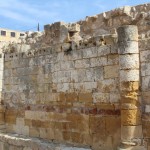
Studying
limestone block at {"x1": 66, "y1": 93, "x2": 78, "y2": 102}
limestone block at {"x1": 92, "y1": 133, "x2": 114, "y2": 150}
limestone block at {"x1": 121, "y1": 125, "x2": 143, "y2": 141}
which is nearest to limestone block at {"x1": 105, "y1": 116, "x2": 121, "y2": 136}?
limestone block at {"x1": 92, "y1": 133, "x2": 114, "y2": 150}

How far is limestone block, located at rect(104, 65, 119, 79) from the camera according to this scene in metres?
7.53

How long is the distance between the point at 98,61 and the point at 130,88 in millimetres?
1301

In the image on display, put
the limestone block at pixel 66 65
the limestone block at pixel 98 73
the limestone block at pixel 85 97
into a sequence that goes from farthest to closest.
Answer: the limestone block at pixel 66 65
the limestone block at pixel 85 97
the limestone block at pixel 98 73

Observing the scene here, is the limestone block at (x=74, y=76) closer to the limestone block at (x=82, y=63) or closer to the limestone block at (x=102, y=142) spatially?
the limestone block at (x=82, y=63)

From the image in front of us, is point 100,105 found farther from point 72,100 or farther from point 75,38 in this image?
point 75,38

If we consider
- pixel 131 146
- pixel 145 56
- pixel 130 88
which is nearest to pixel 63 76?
pixel 130 88

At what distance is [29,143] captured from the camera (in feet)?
30.5

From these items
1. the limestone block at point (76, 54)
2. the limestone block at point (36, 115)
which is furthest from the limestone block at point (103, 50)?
the limestone block at point (36, 115)

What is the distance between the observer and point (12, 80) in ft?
35.8

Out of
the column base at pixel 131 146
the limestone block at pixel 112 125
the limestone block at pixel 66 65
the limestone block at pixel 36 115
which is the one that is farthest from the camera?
the limestone block at pixel 36 115

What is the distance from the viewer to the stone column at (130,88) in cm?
690

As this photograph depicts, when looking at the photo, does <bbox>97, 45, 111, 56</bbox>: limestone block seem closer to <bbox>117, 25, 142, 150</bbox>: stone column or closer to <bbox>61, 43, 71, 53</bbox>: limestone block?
<bbox>117, 25, 142, 150</bbox>: stone column

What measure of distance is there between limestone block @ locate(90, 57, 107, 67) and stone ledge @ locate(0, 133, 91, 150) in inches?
80.6

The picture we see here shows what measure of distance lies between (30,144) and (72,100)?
1832 millimetres
